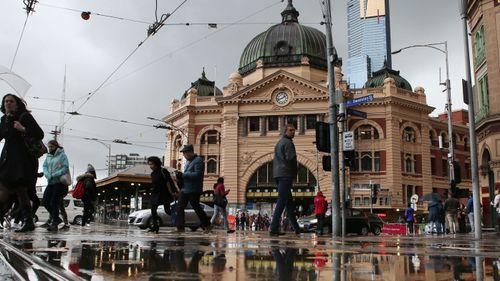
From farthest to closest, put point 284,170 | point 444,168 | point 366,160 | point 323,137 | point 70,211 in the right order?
1. point 444,168
2. point 366,160
3. point 70,211
4. point 323,137
5. point 284,170

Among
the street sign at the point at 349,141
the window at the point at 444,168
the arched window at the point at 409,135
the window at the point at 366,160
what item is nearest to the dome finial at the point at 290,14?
the arched window at the point at 409,135

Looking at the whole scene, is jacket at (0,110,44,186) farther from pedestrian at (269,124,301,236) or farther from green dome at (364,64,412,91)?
green dome at (364,64,412,91)

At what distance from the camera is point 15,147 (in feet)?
24.3

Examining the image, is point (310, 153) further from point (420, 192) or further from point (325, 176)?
point (420, 192)

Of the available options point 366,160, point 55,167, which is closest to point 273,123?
point 366,160

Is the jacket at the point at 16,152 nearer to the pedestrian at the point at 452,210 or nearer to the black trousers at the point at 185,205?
the black trousers at the point at 185,205

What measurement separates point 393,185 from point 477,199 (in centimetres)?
3848

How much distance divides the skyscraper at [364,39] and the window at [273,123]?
9889mm

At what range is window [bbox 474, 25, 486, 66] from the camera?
24.9 m

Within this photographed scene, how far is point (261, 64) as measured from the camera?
193 ft

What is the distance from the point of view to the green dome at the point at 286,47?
59.0m

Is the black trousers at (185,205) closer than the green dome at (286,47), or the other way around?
the black trousers at (185,205)

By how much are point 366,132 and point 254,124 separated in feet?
37.9

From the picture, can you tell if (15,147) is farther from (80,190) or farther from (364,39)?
(364,39)
